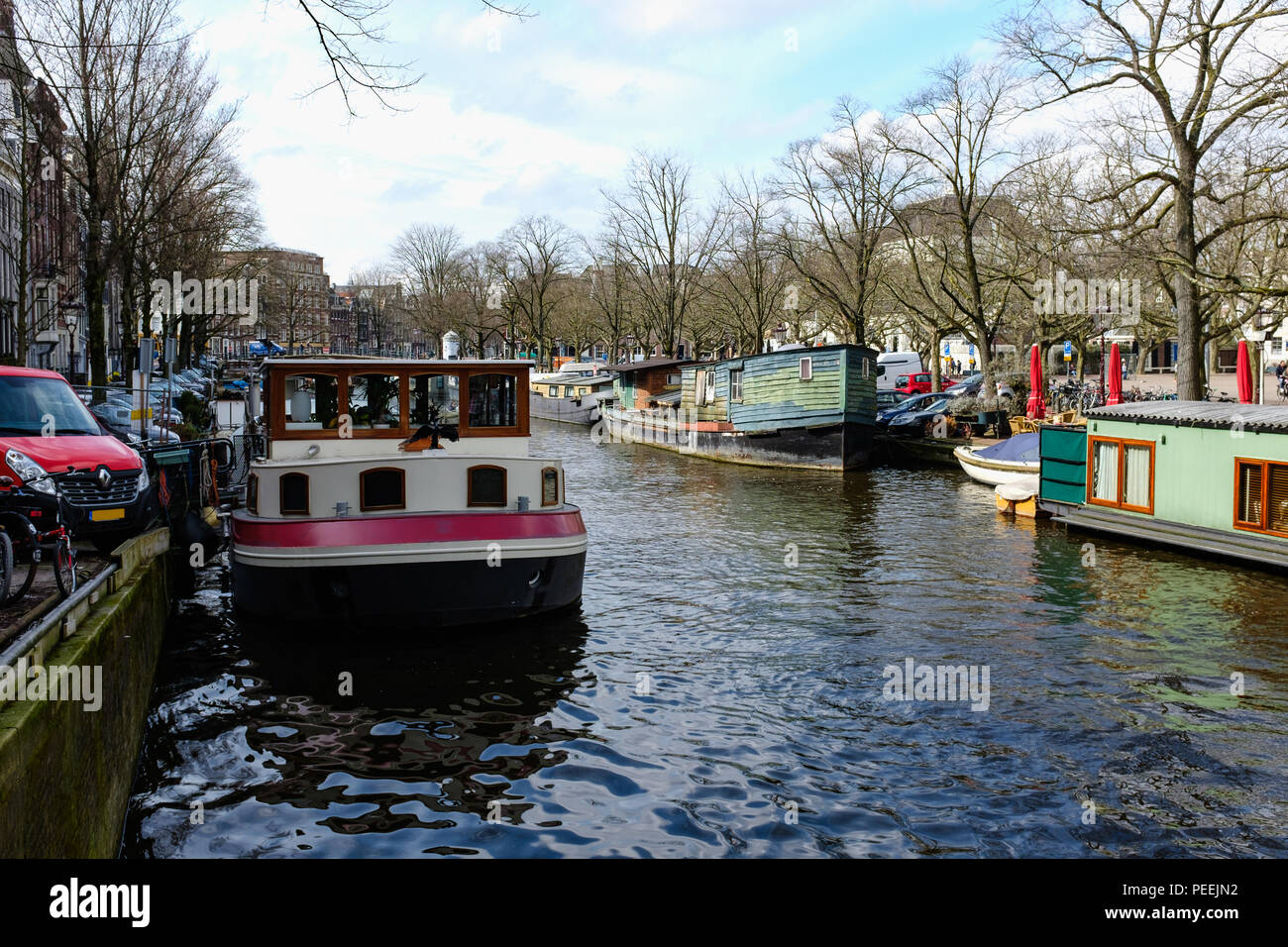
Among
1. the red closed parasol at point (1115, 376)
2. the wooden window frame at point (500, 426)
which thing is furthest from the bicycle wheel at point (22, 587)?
the red closed parasol at point (1115, 376)

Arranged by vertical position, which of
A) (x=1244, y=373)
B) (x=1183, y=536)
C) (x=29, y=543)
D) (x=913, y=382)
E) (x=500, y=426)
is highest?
(x=913, y=382)

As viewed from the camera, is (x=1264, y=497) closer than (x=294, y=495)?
No

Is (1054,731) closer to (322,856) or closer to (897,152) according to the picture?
(322,856)

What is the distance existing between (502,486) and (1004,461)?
18.2 metres

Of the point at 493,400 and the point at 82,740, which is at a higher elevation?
the point at 493,400

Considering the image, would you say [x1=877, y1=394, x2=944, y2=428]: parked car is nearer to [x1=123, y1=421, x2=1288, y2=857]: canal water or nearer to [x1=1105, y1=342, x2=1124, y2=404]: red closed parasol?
[x1=1105, y1=342, x2=1124, y2=404]: red closed parasol

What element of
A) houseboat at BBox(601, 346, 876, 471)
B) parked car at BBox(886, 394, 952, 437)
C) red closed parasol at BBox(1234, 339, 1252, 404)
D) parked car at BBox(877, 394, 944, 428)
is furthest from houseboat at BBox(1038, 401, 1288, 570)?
parked car at BBox(877, 394, 944, 428)

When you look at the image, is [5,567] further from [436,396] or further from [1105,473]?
[1105,473]

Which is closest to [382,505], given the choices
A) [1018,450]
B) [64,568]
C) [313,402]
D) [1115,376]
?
[313,402]

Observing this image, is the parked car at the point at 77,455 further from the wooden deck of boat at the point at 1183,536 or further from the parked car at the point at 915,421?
the parked car at the point at 915,421

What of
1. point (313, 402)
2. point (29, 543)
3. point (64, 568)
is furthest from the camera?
point (313, 402)

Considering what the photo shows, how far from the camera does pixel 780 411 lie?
37.8 m

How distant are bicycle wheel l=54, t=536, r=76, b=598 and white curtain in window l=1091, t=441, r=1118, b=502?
19.2 metres
